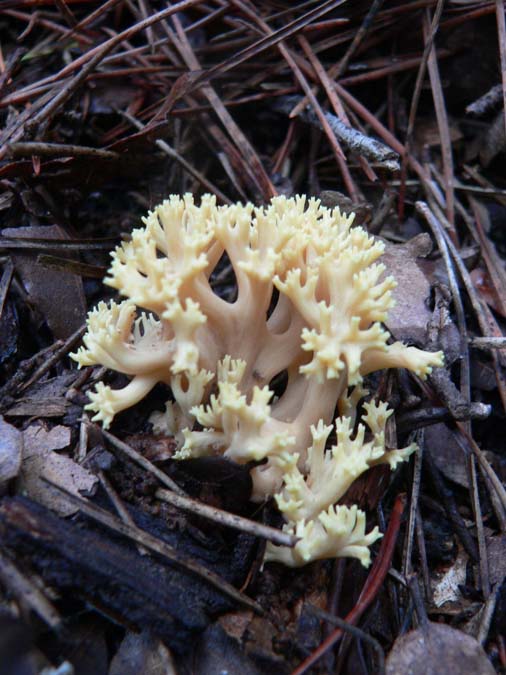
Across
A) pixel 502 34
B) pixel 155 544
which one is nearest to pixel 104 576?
pixel 155 544

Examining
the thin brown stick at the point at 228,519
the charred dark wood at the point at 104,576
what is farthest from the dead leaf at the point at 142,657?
the thin brown stick at the point at 228,519

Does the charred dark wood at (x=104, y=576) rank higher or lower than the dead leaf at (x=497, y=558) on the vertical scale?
higher

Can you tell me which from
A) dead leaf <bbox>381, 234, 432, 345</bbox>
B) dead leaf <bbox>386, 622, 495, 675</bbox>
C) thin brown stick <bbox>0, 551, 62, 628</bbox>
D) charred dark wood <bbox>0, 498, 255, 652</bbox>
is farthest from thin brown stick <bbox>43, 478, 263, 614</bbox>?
dead leaf <bbox>381, 234, 432, 345</bbox>

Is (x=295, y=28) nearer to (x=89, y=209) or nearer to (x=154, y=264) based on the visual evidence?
(x=89, y=209)

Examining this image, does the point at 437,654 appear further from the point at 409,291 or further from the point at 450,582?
the point at 409,291

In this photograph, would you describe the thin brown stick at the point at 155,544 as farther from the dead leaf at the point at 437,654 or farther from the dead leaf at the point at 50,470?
the dead leaf at the point at 437,654

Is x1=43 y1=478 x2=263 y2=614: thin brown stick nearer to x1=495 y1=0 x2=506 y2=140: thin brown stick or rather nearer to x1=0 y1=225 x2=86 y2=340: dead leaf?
x1=0 y1=225 x2=86 y2=340: dead leaf
